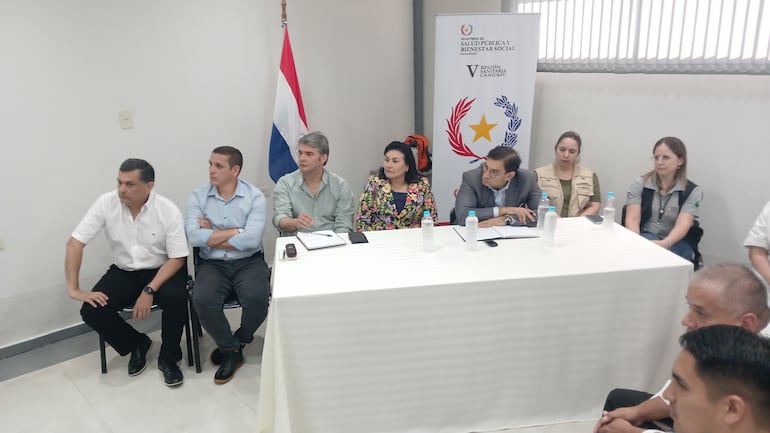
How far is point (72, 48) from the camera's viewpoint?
10.4ft

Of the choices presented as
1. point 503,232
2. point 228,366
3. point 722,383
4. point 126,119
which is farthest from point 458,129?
point 722,383

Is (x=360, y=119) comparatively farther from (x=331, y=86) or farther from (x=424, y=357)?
(x=424, y=357)

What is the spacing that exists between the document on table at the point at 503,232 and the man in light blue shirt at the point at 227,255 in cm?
110

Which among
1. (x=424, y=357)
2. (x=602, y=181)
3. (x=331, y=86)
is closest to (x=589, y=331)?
(x=424, y=357)

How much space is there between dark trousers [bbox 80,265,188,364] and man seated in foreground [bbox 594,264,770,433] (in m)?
2.10

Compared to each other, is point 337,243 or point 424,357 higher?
point 337,243

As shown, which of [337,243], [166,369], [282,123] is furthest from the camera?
[282,123]

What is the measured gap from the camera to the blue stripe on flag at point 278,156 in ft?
13.2

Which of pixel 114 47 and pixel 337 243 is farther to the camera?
pixel 114 47

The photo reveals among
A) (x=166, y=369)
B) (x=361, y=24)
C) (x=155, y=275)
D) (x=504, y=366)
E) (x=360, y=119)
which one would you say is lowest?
(x=166, y=369)

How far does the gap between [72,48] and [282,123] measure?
136 cm

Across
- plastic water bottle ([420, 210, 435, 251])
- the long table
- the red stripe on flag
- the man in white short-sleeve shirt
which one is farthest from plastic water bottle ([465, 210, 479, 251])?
the red stripe on flag

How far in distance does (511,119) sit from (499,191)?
4.02 ft

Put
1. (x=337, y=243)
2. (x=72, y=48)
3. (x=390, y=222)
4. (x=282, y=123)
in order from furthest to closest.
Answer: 1. (x=282, y=123)
2. (x=390, y=222)
3. (x=72, y=48)
4. (x=337, y=243)
